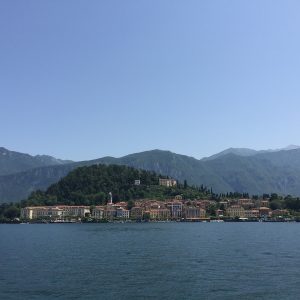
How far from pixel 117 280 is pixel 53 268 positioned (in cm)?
1058

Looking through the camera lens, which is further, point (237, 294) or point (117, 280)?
point (117, 280)

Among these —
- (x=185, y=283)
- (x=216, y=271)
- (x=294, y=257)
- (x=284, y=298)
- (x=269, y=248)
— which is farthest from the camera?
(x=269, y=248)

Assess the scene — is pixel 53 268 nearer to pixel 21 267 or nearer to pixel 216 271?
pixel 21 267

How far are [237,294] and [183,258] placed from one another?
72.6ft

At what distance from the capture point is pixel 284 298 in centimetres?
3753

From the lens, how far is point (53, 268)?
52.7 meters

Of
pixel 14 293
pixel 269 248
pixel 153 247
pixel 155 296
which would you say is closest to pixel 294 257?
pixel 269 248

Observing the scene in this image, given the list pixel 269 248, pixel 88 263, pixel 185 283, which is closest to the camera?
pixel 185 283

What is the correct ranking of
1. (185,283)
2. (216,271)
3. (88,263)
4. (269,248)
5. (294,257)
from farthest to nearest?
(269,248) < (294,257) < (88,263) < (216,271) < (185,283)

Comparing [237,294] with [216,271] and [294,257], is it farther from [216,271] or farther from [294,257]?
[294,257]

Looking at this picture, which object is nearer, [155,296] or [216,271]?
[155,296]

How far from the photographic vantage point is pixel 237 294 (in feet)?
126

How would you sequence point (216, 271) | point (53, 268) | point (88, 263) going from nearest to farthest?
point (216, 271)
point (53, 268)
point (88, 263)

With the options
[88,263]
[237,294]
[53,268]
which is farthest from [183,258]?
[237,294]
